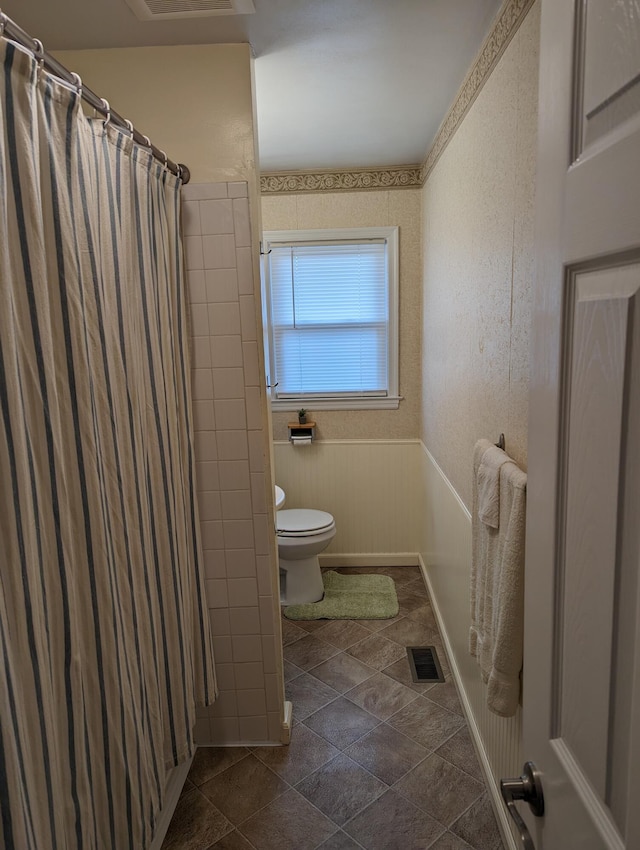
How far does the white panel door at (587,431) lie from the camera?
20.2 inches

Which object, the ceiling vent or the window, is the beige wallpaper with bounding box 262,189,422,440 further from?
the ceiling vent

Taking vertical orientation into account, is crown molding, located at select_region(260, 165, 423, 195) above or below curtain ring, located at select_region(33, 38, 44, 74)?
above

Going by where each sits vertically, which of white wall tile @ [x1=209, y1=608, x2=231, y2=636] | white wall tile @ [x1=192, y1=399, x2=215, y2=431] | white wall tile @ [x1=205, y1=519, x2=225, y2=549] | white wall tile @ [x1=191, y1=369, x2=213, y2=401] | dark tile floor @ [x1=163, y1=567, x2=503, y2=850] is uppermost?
white wall tile @ [x1=191, y1=369, x2=213, y2=401]

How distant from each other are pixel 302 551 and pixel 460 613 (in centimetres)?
102

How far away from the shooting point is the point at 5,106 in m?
0.86

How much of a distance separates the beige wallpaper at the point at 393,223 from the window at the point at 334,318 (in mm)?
51

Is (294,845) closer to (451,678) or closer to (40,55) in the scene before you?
(451,678)

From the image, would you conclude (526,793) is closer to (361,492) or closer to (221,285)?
(221,285)

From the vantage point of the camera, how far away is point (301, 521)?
3.12 metres

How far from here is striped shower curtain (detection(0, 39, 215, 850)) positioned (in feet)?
2.77

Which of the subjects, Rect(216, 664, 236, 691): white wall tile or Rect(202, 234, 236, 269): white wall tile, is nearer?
Rect(202, 234, 236, 269): white wall tile

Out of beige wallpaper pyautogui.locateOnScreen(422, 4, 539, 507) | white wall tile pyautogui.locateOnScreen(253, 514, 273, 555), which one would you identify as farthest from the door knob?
white wall tile pyautogui.locateOnScreen(253, 514, 273, 555)

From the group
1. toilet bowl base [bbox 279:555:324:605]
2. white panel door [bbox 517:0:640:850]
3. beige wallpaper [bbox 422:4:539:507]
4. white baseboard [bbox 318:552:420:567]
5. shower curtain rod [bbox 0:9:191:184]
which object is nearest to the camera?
white panel door [bbox 517:0:640:850]

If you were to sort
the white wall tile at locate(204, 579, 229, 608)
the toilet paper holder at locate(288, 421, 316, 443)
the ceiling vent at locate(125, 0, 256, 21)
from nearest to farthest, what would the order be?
1. the ceiling vent at locate(125, 0, 256, 21)
2. the white wall tile at locate(204, 579, 229, 608)
3. the toilet paper holder at locate(288, 421, 316, 443)
